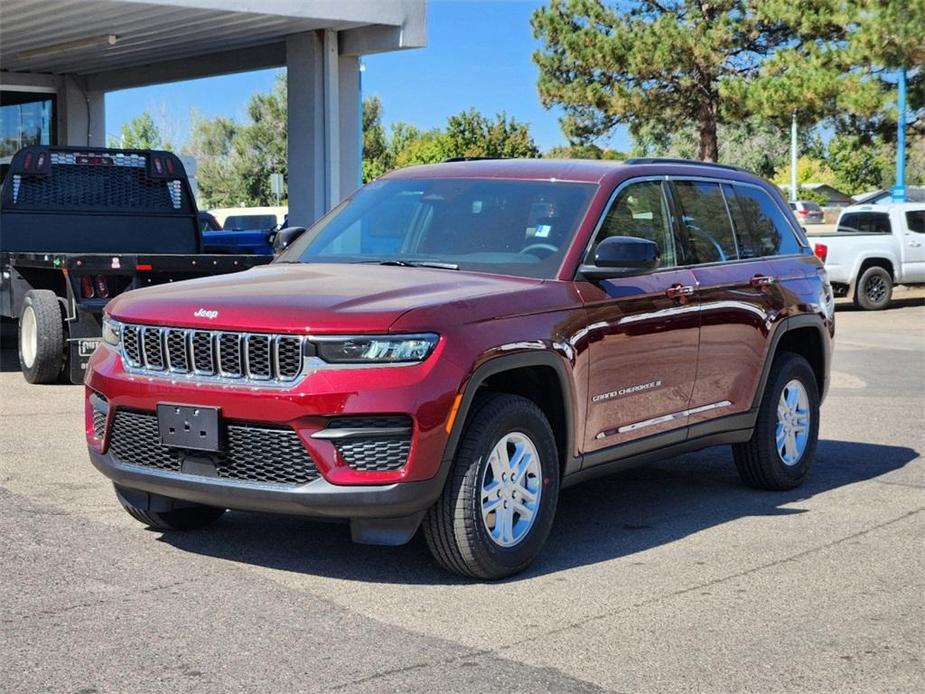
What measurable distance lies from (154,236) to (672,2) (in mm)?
31026

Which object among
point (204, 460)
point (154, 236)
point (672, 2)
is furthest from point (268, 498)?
point (672, 2)

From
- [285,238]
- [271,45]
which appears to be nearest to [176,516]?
[285,238]

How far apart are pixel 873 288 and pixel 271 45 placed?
451 inches

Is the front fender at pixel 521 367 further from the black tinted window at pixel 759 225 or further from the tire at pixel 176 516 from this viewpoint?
the black tinted window at pixel 759 225

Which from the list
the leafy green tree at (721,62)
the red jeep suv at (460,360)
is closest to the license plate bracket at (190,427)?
the red jeep suv at (460,360)

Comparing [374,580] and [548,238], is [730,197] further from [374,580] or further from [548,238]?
[374,580]

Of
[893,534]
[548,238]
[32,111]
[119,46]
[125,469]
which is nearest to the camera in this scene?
[125,469]

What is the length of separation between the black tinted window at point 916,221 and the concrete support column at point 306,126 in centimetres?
1160

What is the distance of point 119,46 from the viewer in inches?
827

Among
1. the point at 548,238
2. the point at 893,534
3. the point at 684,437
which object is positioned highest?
the point at 548,238

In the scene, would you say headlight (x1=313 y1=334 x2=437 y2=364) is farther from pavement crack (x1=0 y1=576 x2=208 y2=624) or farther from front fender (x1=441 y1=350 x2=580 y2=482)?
pavement crack (x1=0 y1=576 x2=208 y2=624)

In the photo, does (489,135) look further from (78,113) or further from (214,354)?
(214,354)

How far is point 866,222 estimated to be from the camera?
2608 cm

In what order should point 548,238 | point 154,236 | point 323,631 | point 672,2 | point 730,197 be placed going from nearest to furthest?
1. point 323,631
2. point 548,238
3. point 730,197
4. point 154,236
5. point 672,2
